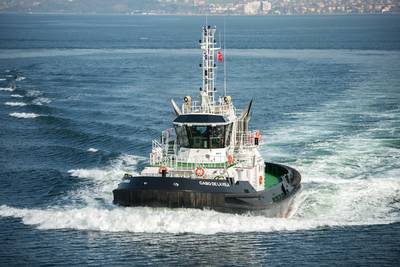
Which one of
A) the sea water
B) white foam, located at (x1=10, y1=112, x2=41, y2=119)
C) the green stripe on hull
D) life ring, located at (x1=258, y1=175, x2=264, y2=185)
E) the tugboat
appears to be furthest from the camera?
white foam, located at (x1=10, y1=112, x2=41, y2=119)

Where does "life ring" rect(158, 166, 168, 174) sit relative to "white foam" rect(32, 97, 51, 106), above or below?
above

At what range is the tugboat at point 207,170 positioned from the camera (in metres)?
40.2

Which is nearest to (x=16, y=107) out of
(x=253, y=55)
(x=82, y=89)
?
(x=82, y=89)

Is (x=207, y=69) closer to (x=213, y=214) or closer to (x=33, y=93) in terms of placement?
(x=213, y=214)

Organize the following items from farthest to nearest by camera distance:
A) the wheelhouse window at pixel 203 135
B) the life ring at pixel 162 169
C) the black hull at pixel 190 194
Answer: the wheelhouse window at pixel 203 135
the life ring at pixel 162 169
the black hull at pixel 190 194

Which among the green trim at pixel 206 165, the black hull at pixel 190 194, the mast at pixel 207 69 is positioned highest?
the mast at pixel 207 69

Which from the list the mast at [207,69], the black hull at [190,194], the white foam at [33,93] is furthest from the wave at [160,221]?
the white foam at [33,93]

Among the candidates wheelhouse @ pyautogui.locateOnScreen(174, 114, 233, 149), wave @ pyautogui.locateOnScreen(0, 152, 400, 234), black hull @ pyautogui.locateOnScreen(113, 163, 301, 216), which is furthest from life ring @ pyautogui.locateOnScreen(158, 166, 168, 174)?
wheelhouse @ pyautogui.locateOnScreen(174, 114, 233, 149)

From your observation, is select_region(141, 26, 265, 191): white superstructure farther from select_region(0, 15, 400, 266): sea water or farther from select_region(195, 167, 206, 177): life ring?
select_region(0, 15, 400, 266): sea water

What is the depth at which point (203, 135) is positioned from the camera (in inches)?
1670

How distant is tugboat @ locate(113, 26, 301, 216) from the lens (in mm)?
40250

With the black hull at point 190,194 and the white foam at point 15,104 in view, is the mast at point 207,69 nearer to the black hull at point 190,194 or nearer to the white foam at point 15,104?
the black hull at point 190,194

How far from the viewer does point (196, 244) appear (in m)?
37.4

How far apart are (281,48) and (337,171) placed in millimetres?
102967
